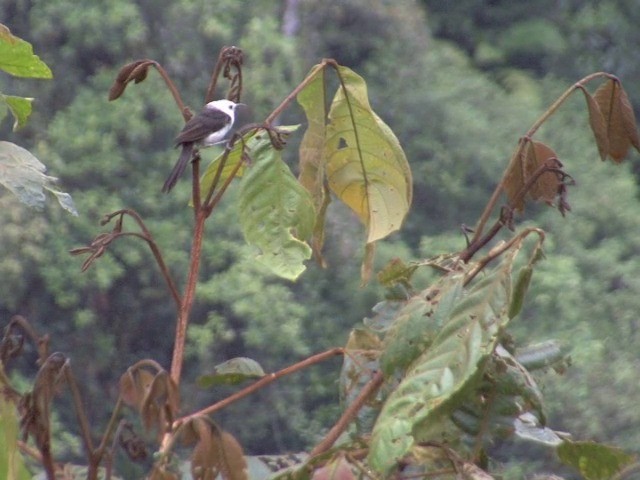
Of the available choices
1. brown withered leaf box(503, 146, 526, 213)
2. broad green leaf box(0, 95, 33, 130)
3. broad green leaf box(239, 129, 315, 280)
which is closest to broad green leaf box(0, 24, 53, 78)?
broad green leaf box(0, 95, 33, 130)

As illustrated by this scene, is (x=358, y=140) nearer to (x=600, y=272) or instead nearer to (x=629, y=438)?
(x=629, y=438)

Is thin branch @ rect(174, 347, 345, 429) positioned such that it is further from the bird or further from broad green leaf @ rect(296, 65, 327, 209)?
the bird

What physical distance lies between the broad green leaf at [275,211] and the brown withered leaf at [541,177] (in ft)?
0.63

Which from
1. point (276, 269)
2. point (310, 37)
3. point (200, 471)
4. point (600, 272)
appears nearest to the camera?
point (200, 471)

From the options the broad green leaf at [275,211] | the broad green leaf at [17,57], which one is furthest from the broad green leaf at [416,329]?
the broad green leaf at [17,57]

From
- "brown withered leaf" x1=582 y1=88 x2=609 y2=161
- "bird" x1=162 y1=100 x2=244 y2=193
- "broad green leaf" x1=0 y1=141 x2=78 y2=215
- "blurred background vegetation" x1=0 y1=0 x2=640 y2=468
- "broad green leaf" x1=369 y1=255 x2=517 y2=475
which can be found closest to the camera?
"broad green leaf" x1=369 y1=255 x2=517 y2=475

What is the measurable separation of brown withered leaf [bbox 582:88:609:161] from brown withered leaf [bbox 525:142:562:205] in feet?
0.13

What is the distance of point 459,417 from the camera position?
97cm

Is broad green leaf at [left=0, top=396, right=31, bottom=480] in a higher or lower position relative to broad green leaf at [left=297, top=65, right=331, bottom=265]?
lower

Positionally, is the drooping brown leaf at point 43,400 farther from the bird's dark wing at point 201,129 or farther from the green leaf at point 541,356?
the bird's dark wing at point 201,129

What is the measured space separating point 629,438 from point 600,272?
2.11 metres

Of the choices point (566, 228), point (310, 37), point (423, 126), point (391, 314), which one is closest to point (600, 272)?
point (566, 228)

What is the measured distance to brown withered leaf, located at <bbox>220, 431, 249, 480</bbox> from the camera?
0.88 m

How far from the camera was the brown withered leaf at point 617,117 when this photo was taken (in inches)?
43.3
